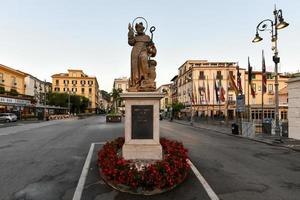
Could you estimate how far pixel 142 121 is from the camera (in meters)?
7.68

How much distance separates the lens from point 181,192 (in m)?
6.06

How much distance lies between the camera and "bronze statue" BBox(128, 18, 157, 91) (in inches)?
324

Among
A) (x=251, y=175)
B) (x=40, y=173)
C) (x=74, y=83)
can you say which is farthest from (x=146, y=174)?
(x=74, y=83)

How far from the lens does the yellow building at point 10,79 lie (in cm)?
5409

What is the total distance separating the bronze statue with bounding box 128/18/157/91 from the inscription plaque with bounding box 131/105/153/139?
839mm

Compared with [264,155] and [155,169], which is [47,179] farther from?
[264,155]

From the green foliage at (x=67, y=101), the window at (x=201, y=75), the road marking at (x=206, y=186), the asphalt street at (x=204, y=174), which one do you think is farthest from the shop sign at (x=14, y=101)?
the road marking at (x=206, y=186)

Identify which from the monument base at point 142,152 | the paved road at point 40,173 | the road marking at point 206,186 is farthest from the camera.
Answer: the monument base at point 142,152

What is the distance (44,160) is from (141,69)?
5.88 metres

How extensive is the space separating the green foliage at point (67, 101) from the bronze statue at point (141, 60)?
8525 cm

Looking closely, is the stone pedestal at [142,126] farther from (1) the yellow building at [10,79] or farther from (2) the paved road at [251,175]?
(1) the yellow building at [10,79]

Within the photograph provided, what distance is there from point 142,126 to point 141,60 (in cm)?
247

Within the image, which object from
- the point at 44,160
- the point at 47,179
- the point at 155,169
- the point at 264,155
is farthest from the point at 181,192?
the point at 264,155

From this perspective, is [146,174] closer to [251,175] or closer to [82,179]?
[82,179]
